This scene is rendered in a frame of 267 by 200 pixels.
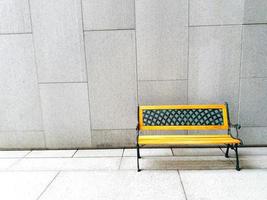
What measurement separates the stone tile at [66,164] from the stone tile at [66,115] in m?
0.49

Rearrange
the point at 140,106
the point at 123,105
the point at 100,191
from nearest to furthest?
the point at 100,191
the point at 140,106
the point at 123,105

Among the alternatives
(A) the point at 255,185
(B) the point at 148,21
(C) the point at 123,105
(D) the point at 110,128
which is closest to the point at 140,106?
(C) the point at 123,105

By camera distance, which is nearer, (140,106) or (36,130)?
(140,106)

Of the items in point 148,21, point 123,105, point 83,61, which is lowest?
point 123,105

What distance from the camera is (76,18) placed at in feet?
13.2

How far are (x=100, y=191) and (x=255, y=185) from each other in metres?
2.00

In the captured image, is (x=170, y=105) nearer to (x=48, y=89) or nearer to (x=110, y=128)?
(x=110, y=128)

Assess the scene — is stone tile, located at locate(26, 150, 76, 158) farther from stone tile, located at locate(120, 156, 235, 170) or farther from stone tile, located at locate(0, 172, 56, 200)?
stone tile, located at locate(120, 156, 235, 170)

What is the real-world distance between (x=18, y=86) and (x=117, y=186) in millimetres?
2640

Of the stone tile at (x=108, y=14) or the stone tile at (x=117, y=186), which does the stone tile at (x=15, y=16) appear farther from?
the stone tile at (x=117, y=186)

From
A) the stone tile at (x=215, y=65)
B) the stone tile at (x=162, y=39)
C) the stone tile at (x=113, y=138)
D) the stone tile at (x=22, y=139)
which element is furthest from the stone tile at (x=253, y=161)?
the stone tile at (x=22, y=139)

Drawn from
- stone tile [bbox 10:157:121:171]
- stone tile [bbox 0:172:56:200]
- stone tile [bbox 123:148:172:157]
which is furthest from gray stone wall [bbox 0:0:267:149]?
stone tile [bbox 0:172:56:200]

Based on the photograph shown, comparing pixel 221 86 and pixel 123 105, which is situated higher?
pixel 221 86

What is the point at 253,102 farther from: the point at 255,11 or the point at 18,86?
the point at 18,86
